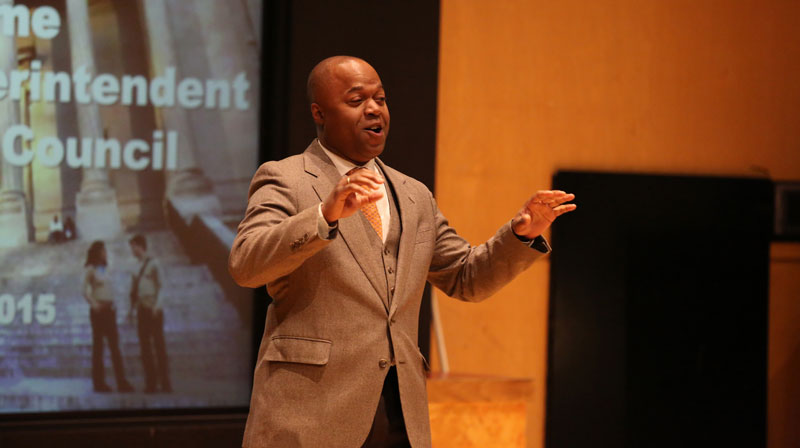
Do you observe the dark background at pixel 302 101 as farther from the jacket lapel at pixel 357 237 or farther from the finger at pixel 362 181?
the finger at pixel 362 181

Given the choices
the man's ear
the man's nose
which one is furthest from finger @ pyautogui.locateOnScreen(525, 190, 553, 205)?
the man's ear

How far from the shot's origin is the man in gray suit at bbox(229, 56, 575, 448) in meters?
1.91

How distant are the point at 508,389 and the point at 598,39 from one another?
214 cm

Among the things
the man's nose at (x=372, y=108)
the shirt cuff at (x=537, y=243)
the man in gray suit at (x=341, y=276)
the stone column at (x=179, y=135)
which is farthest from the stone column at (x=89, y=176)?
the shirt cuff at (x=537, y=243)

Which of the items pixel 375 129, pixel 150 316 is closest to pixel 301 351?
pixel 375 129

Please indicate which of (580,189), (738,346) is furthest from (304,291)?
(738,346)

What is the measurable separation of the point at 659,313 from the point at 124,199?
8.57 ft

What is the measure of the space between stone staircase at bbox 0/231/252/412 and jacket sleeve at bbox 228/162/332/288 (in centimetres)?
206

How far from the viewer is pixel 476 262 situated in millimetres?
2203

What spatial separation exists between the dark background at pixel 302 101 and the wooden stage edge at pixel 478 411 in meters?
Answer: 0.93

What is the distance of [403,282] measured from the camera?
2.04 metres

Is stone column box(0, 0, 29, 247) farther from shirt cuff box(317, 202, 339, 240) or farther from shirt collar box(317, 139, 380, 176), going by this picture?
shirt cuff box(317, 202, 339, 240)

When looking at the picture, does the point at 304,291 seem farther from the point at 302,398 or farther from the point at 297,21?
the point at 297,21

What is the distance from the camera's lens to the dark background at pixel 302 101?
3.85 metres
